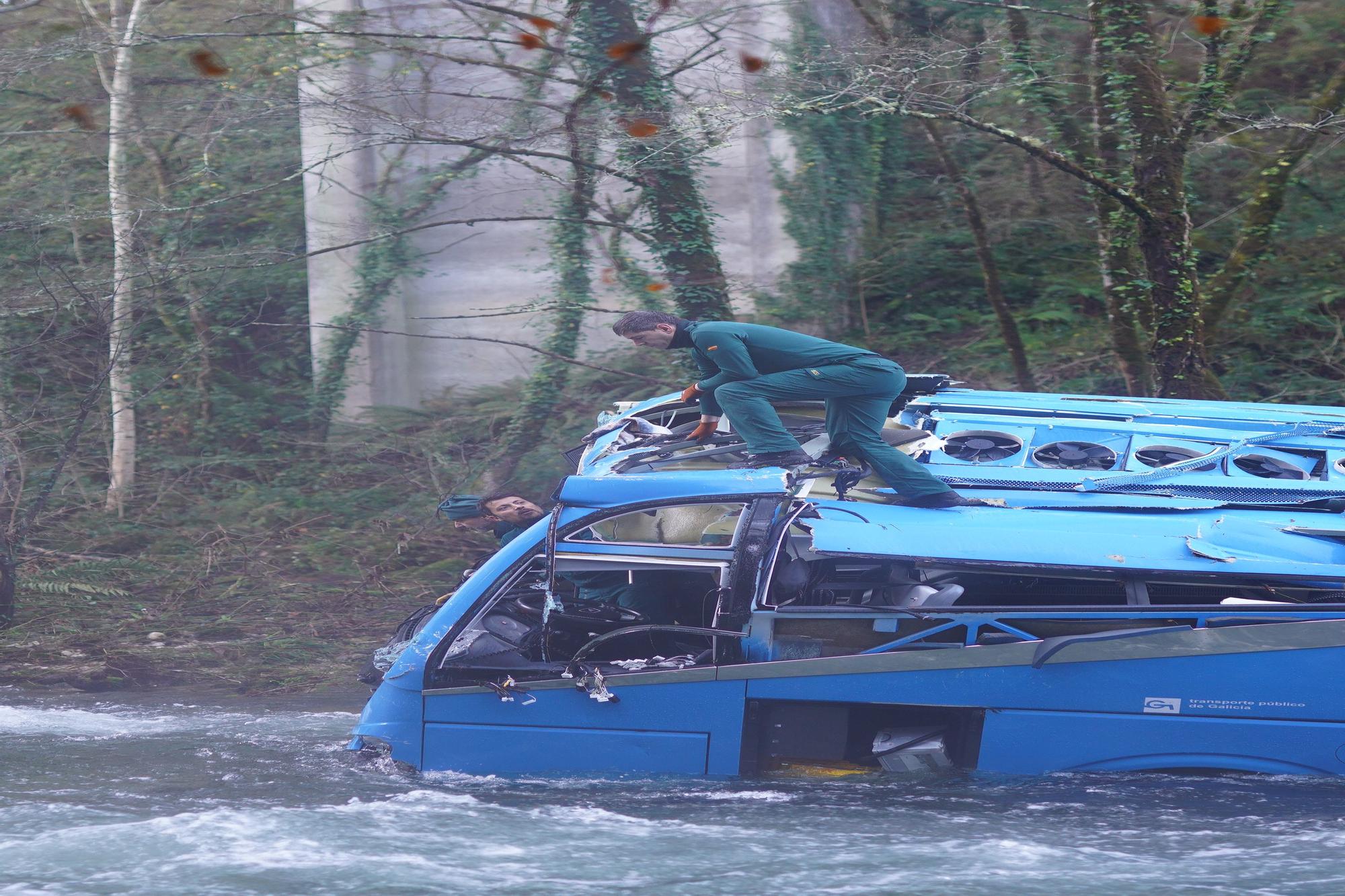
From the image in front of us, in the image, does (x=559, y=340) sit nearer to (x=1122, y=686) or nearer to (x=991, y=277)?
(x=991, y=277)

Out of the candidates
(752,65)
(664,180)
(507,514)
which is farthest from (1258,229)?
(507,514)

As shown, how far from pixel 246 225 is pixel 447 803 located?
40.5 ft

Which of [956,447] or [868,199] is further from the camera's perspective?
[868,199]

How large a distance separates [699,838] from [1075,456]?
9.06 ft

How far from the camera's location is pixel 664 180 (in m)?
11.7

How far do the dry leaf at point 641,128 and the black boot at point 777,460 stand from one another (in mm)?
5962

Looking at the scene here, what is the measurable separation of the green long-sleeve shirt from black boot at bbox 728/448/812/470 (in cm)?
52

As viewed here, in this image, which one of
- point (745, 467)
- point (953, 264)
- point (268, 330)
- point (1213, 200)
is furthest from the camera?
point (268, 330)

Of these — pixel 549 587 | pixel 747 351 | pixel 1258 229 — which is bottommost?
pixel 549 587

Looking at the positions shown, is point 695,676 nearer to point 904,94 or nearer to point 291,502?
point 904,94

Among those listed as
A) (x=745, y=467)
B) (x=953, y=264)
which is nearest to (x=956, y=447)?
(x=745, y=467)

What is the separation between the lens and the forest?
33.4 ft

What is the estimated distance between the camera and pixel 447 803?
5.58m

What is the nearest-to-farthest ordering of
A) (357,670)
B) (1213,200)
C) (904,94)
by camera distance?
(357,670)
(904,94)
(1213,200)
